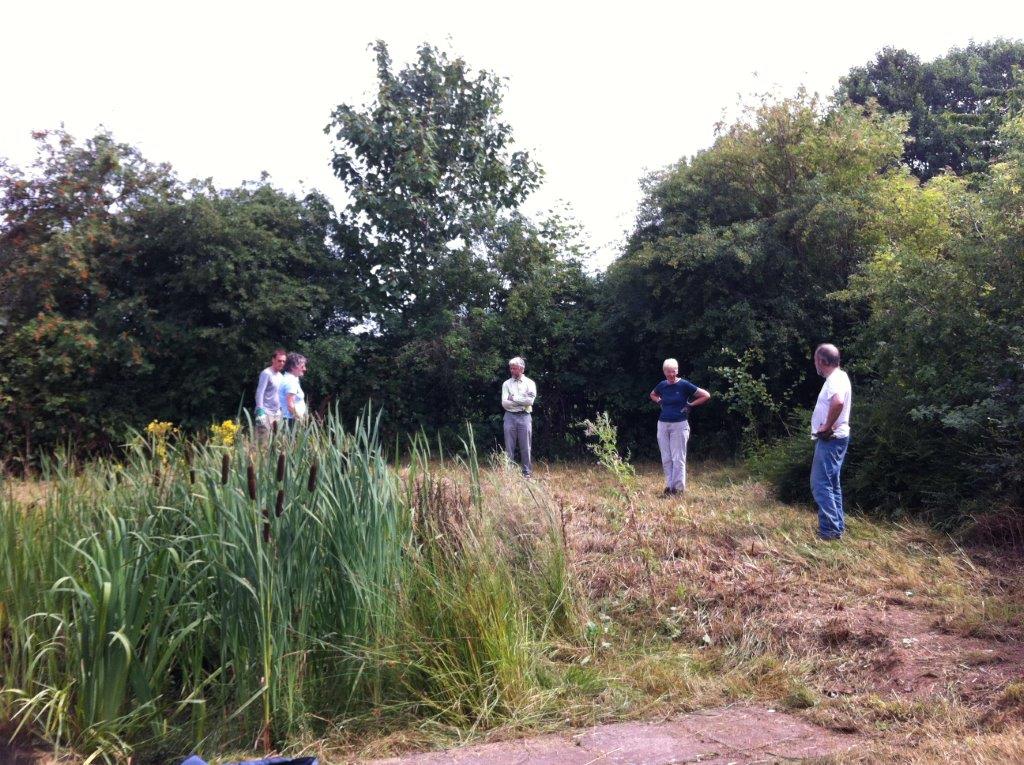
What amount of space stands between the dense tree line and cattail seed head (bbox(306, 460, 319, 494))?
7823 mm

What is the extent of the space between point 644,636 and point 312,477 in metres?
2.71

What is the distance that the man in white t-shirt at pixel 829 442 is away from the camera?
799 centimetres

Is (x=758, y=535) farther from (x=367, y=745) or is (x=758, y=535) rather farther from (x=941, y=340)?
(x=367, y=745)

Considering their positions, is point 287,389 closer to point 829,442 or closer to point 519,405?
point 519,405

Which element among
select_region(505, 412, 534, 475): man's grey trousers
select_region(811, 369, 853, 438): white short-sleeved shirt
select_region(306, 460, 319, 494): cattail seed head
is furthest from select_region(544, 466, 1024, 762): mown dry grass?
select_region(505, 412, 534, 475): man's grey trousers

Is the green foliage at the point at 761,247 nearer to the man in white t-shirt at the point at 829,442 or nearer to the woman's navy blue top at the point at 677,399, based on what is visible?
the woman's navy blue top at the point at 677,399

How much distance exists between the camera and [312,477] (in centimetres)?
495

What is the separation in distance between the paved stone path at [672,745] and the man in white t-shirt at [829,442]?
11.3 ft

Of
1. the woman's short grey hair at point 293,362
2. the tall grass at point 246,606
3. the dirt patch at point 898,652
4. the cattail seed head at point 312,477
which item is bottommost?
the dirt patch at point 898,652

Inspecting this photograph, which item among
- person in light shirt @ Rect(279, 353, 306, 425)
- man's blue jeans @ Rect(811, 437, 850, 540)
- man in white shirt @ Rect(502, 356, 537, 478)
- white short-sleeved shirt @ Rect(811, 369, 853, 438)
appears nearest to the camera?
white short-sleeved shirt @ Rect(811, 369, 853, 438)

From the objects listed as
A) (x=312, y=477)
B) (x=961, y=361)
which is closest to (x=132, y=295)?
(x=312, y=477)

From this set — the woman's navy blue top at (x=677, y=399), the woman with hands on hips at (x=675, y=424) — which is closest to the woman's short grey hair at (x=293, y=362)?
the woman with hands on hips at (x=675, y=424)

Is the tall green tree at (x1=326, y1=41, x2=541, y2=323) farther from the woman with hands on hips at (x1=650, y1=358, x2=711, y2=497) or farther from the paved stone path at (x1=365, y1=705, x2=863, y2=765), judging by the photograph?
the paved stone path at (x1=365, y1=705, x2=863, y2=765)

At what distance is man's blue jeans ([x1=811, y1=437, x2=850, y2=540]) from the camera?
8070 millimetres
